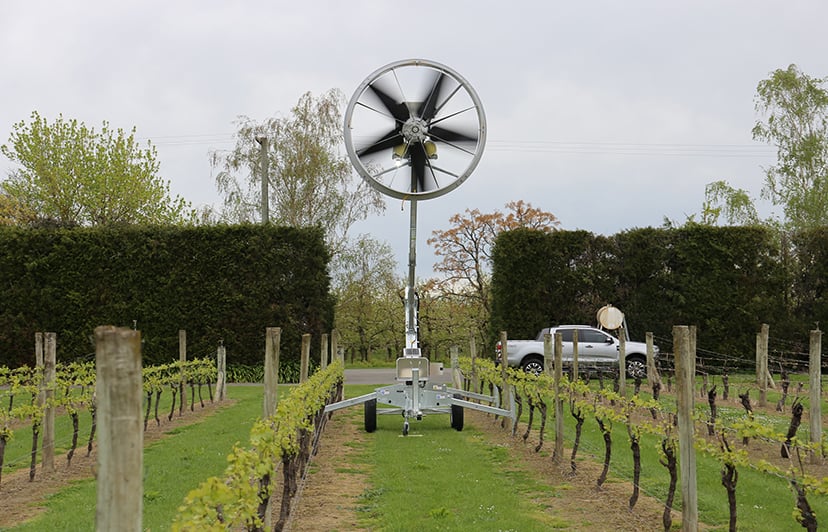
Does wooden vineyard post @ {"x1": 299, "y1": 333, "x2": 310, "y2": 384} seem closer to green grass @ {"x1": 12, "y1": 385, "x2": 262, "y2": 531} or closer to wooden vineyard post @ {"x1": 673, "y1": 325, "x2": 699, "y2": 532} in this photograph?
green grass @ {"x1": 12, "y1": 385, "x2": 262, "y2": 531}

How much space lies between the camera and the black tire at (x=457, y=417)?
13734 millimetres

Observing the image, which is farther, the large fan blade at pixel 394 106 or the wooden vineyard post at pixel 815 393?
the large fan blade at pixel 394 106

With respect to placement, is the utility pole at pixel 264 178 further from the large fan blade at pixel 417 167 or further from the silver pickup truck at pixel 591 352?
the large fan blade at pixel 417 167

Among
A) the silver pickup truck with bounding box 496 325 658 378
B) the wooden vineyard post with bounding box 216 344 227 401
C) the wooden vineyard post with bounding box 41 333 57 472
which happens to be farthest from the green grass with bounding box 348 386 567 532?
the silver pickup truck with bounding box 496 325 658 378

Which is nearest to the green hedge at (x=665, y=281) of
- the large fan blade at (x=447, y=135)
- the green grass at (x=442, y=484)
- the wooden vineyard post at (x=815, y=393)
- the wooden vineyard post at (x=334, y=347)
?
the wooden vineyard post at (x=334, y=347)

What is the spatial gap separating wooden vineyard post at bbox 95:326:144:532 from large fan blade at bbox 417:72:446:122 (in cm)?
1033

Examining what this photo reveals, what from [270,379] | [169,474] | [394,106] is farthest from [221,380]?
[270,379]

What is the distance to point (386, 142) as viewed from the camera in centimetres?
1279

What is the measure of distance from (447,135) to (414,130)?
52cm

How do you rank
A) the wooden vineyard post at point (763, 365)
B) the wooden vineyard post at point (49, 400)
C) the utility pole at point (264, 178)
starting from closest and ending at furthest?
the wooden vineyard post at point (49, 400), the wooden vineyard post at point (763, 365), the utility pole at point (264, 178)

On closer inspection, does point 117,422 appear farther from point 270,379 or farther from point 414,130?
point 414,130

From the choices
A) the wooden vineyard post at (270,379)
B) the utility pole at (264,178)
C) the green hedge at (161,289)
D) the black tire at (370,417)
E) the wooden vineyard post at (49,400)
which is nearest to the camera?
the wooden vineyard post at (270,379)

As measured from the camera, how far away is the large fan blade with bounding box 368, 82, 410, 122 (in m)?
12.7

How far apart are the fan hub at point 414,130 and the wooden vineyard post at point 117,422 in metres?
10.1
